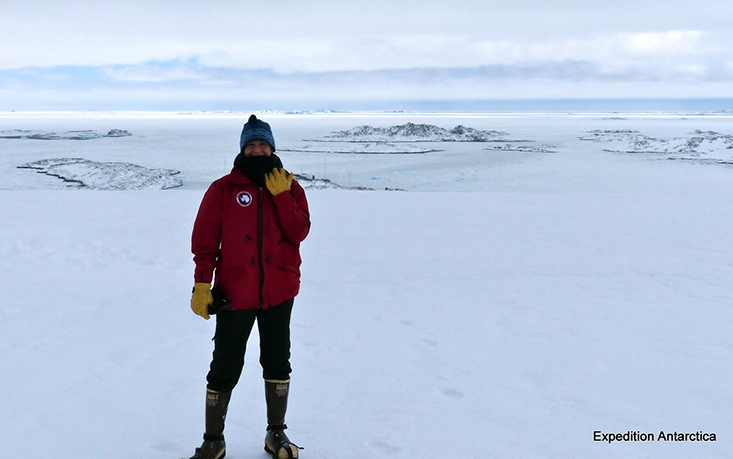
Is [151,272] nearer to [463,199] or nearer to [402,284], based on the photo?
[402,284]

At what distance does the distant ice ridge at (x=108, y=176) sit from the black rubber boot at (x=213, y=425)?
25.3 metres

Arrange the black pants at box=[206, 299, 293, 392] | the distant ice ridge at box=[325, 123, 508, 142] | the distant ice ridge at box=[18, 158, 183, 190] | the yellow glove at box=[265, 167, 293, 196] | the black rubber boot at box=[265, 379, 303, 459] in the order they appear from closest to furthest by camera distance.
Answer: the yellow glove at box=[265, 167, 293, 196]
the black pants at box=[206, 299, 293, 392]
the black rubber boot at box=[265, 379, 303, 459]
the distant ice ridge at box=[18, 158, 183, 190]
the distant ice ridge at box=[325, 123, 508, 142]

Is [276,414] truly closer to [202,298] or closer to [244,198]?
[202,298]

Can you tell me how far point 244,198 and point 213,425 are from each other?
1.05 m

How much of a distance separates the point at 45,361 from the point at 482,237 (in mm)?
Answer: 6048

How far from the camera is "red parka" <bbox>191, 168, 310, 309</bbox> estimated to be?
2426 mm

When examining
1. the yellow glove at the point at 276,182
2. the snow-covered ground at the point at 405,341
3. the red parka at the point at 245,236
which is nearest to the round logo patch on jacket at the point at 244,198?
the red parka at the point at 245,236

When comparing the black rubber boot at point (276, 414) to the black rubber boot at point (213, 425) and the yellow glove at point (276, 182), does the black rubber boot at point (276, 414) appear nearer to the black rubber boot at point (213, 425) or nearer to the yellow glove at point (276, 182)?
the black rubber boot at point (213, 425)

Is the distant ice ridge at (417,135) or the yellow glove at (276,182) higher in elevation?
the distant ice ridge at (417,135)

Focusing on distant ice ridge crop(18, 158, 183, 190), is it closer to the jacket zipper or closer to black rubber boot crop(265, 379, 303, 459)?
black rubber boot crop(265, 379, 303, 459)

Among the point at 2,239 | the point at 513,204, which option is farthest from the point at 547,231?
the point at 2,239

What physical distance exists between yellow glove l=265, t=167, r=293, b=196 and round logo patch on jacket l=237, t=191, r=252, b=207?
10cm

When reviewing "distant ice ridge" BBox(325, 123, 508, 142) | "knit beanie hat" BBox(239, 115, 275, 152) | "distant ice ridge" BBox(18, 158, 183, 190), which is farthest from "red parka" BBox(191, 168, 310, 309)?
"distant ice ridge" BBox(325, 123, 508, 142)

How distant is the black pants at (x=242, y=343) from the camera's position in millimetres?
2498
